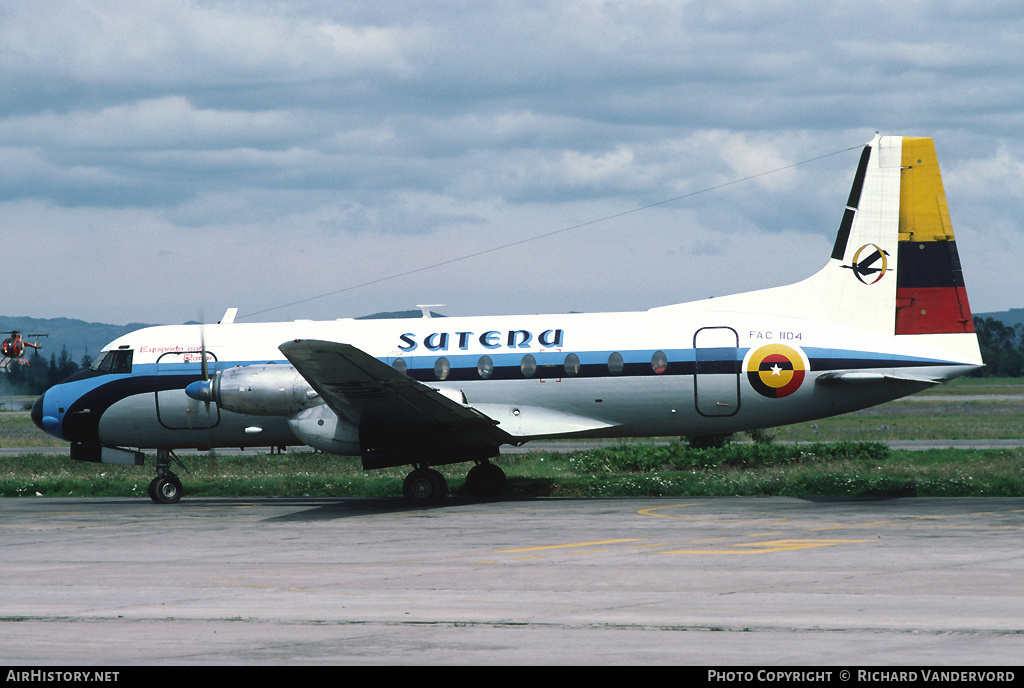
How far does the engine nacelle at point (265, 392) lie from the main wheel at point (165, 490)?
4.01m

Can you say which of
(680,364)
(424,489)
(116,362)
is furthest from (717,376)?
(116,362)

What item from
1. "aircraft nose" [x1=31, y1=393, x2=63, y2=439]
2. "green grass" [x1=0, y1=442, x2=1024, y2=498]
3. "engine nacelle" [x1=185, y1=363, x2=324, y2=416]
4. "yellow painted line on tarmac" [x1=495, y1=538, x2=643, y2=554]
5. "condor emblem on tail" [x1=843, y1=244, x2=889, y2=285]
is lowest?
"yellow painted line on tarmac" [x1=495, y1=538, x2=643, y2=554]

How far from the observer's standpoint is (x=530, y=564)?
14547 mm

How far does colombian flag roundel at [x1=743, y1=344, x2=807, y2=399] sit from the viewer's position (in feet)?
72.6

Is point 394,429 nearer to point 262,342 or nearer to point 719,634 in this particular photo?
point 262,342

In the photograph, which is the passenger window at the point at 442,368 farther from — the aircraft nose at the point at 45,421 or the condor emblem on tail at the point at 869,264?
the aircraft nose at the point at 45,421

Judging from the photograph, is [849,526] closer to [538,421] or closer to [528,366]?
[538,421]

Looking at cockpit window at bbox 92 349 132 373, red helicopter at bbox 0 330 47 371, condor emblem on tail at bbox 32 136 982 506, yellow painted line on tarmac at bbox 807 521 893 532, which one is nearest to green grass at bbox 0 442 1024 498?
condor emblem on tail at bbox 32 136 982 506

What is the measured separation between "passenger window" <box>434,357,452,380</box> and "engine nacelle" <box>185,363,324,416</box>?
2.60 m

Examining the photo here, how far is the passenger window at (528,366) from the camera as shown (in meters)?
23.1

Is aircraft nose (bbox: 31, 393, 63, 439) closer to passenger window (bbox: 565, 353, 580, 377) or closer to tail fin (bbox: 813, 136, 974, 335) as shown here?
passenger window (bbox: 565, 353, 580, 377)

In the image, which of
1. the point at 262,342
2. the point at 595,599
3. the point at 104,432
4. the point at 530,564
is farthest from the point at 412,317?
the point at 595,599

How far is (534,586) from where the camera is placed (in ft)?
42.0

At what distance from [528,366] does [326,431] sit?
14.7ft
